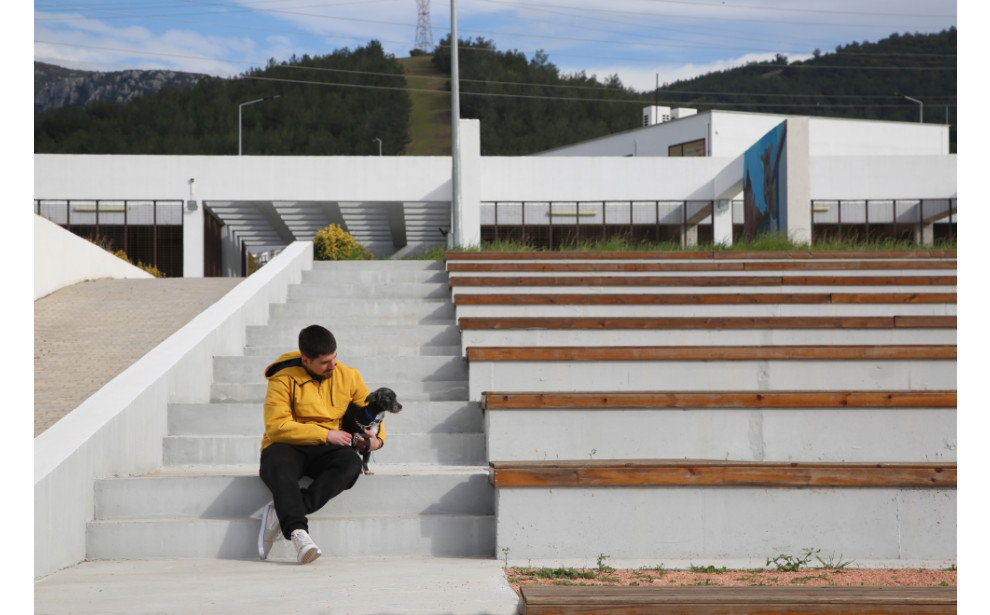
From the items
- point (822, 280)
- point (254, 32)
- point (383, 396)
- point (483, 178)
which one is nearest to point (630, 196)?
point (483, 178)

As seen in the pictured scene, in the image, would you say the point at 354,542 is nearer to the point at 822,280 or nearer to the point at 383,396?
the point at 383,396

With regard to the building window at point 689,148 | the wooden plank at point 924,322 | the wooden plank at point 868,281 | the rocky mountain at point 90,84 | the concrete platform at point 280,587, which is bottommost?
the concrete platform at point 280,587

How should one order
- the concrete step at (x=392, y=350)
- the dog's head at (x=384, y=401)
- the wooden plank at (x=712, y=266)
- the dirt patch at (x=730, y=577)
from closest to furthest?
the dirt patch at (x=730, y=577) → the dog's head at (x=384, y=401) → the concrete step at (x=392, y=350) → the wooden plank at (x=712, y=266)

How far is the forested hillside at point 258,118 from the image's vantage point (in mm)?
79250

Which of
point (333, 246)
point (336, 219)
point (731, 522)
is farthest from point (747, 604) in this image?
point (336, 219)

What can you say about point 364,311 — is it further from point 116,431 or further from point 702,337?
point 116,431

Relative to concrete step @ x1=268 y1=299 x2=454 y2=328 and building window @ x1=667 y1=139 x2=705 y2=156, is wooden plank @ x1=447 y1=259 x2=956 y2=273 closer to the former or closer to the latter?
concrete step @ x1=268 y1=299 x2=454 y2=328

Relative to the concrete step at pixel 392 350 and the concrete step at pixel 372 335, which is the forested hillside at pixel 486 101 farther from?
the concrete step at pixel 392 350

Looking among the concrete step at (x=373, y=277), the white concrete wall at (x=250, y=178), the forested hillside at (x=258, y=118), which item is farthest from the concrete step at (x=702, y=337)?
the forested hillside at (x=258, y=118)

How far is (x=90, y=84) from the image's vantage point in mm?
124500

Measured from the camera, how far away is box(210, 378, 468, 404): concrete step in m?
6.62

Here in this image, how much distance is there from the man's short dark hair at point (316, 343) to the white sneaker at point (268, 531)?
76 centimetres

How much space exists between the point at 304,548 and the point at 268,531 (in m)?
0.34
